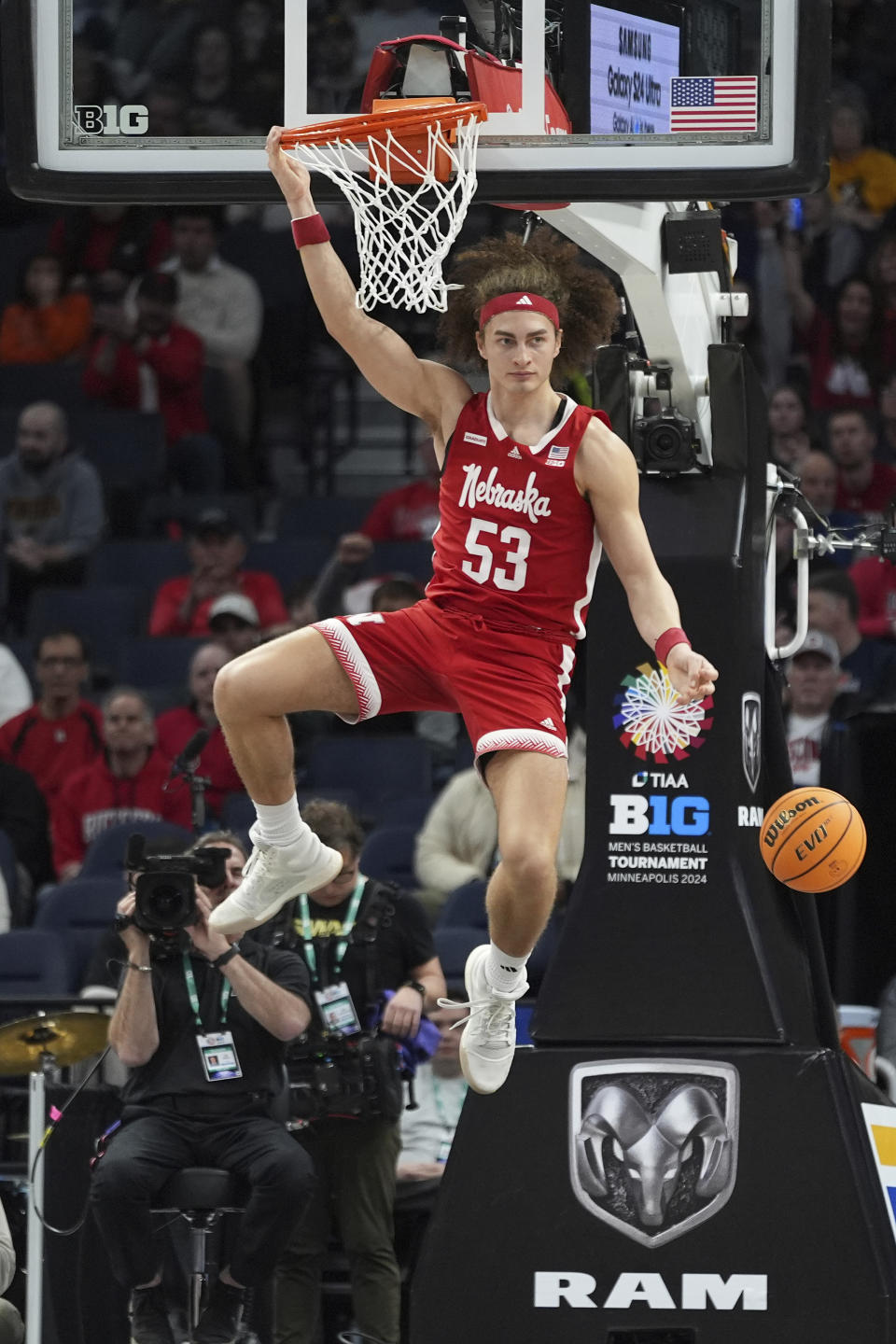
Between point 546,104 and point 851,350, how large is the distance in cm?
761

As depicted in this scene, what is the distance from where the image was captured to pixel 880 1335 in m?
7.10

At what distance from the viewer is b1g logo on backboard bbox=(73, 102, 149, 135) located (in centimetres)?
613

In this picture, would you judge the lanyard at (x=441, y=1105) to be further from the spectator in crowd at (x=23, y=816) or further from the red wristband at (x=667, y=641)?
the red wristband at (x=667, y=641)

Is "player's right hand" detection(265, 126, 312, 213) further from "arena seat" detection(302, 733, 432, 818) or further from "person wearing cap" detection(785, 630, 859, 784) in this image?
"arena seat" detection(302, 733, 432, 818)

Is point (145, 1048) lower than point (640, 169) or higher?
lower

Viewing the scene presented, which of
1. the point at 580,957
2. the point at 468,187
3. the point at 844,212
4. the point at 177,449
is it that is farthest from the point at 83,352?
the point at 468,187

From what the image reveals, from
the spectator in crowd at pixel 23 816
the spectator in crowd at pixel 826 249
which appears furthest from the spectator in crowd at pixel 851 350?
the spectator in crowd at pixel 23 816

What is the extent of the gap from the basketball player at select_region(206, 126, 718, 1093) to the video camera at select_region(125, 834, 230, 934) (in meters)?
1.74

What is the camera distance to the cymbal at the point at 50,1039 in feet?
26.1

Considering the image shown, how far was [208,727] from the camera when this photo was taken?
420 inches

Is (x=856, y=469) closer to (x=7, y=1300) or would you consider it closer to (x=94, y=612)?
(x=94, y=612)

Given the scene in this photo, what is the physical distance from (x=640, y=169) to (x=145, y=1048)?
11.9ft

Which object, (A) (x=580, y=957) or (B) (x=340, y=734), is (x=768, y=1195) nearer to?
(A) (x=580, y=957)

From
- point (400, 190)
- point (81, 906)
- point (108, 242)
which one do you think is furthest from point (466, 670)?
point (108, 242)
